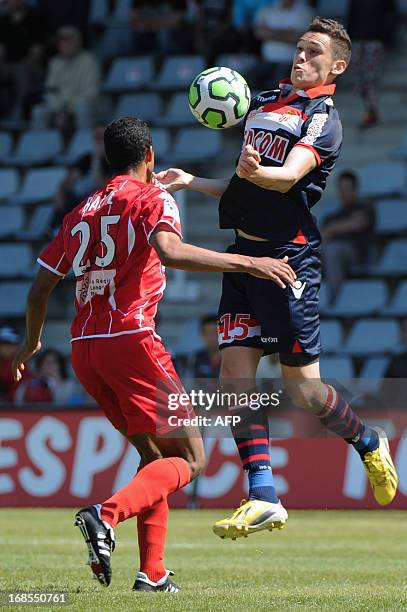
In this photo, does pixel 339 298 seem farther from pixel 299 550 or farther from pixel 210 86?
pixel 210 86

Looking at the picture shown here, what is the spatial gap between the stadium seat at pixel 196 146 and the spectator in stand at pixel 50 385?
3.99 meters

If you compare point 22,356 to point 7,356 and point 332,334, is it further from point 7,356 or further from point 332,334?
point 332,334

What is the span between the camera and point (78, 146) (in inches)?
767

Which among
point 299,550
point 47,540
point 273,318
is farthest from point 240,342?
point 47,540

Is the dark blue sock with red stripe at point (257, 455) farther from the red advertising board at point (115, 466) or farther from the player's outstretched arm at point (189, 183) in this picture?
the red advertising board at point (115, 466)

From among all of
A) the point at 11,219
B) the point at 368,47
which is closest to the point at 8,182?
the point at 11,219

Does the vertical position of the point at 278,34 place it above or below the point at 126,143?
above

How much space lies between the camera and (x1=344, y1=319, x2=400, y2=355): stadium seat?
15.4 metres

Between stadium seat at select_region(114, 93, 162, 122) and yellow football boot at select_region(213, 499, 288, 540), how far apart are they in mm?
12482

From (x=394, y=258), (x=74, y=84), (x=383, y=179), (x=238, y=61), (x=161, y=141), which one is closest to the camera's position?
(x=394, y=258)

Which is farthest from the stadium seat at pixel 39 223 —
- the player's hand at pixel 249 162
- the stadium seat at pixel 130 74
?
the player's hand at pixel 249 162

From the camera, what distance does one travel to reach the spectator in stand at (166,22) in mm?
19812

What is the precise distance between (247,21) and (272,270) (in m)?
12.9

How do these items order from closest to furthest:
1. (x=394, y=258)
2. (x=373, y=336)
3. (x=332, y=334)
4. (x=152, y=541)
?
(x=152, y=541)
(x=373, y=336)
(x=332, y=334)
(x=394, y=258)
